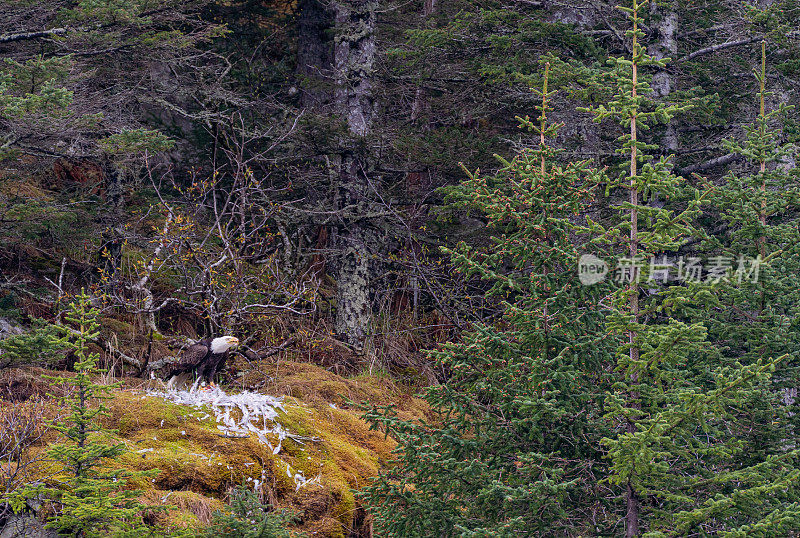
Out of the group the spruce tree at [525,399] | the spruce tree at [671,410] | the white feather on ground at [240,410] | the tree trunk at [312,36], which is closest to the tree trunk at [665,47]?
the spruce tree at [671,410]

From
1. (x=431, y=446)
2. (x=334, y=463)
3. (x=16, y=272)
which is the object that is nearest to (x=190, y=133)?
(x=16, y=272)

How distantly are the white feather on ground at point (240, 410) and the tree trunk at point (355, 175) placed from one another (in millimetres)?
3238

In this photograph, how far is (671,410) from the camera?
390 centimetres

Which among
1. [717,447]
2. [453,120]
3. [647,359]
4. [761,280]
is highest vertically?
[453,120]

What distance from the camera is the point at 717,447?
4047 mm

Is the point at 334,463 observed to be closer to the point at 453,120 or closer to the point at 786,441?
the point at 786,441

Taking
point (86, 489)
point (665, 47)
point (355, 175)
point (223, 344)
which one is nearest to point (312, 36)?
point (355, 175)

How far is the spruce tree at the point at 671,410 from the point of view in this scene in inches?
149

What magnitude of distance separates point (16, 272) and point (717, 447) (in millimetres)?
8448

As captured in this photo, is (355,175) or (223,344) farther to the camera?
(355,175)

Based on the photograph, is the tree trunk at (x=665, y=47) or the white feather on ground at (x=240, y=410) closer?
the white feather on ground at (x=240, y=410)

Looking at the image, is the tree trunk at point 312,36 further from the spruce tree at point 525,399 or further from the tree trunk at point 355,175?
the spruce tree at point 525,399

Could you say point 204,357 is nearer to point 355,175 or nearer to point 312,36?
point 355,175

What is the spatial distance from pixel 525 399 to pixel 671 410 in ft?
2.56
